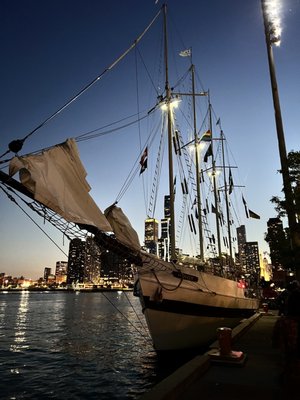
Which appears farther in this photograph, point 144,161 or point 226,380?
point 144,161

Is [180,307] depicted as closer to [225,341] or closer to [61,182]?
[225,341]

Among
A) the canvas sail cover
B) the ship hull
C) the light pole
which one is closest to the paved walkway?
the light pole

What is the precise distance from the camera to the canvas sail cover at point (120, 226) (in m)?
11.0

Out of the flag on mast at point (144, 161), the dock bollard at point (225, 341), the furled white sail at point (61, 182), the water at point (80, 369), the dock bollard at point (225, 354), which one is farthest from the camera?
the flag on mast at point (144, 161)

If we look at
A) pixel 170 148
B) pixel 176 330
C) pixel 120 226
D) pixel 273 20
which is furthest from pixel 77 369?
pixel 273 20

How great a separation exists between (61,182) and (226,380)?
20.3 feet

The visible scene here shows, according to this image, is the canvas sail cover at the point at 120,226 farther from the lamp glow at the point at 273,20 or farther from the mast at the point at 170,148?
the lamp glow at the point at 273,20

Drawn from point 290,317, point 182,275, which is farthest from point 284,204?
point 182,275

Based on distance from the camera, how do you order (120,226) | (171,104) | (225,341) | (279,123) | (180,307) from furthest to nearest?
(171,104)
(180,307)
(279,123)
(120,226)
(225,341)

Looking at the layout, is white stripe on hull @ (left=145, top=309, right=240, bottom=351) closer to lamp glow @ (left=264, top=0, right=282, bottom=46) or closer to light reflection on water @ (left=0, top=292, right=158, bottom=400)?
light reflection on water @ (left=0, top=292, right=158, bottom=400)

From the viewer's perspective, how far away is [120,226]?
1118 cm

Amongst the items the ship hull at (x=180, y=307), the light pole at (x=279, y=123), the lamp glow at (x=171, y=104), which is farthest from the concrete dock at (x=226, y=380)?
the lamp glow at (x=171, y=104)

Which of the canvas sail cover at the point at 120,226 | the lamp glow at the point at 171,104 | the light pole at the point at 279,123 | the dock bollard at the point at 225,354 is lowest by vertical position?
the dock bollard at the point at 225,354

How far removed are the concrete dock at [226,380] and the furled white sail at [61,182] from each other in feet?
14.2
